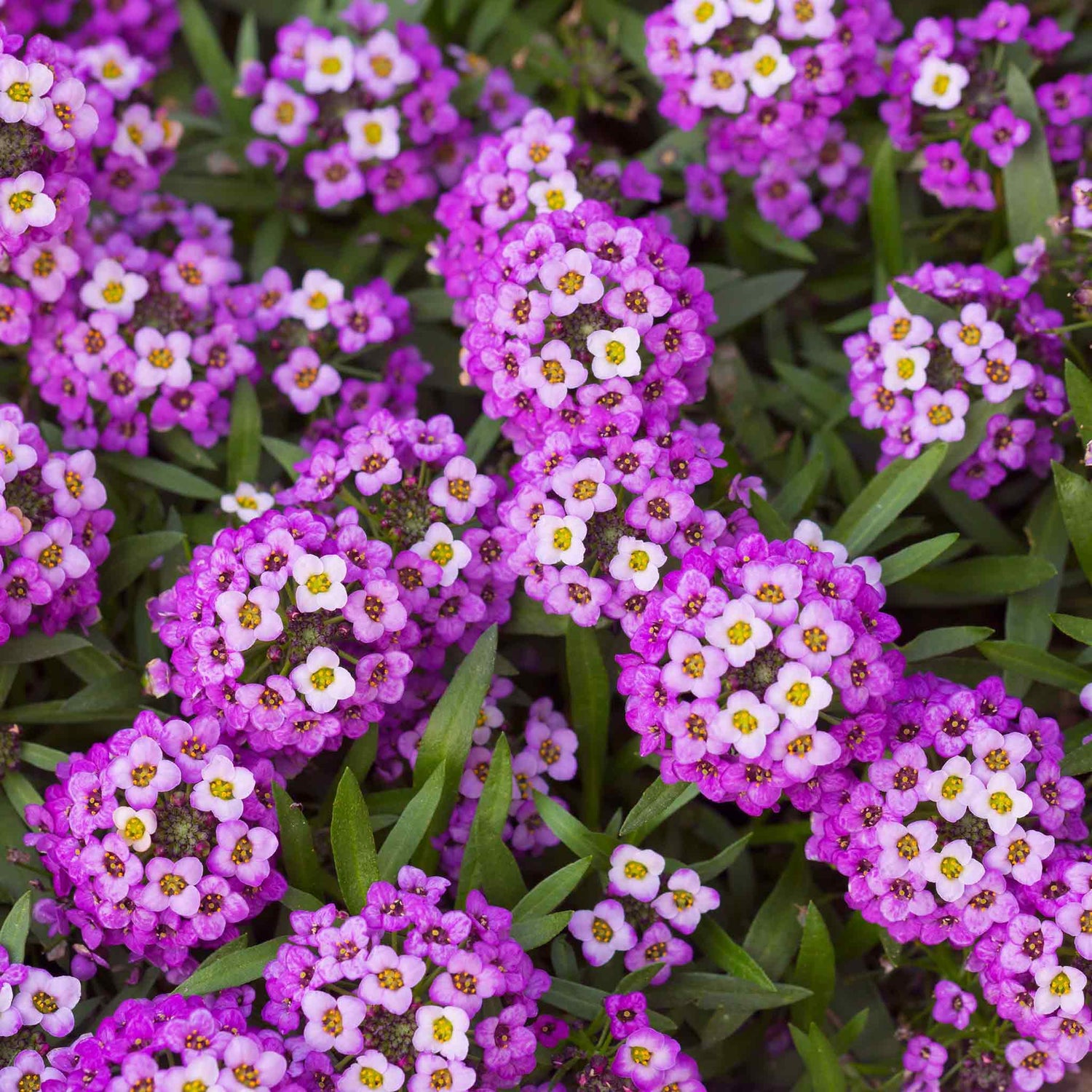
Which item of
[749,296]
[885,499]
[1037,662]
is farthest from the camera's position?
[749,296]

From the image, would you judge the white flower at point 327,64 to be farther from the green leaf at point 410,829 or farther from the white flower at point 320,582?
the green leaf at point 410,829

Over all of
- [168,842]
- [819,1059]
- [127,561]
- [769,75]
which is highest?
[769,75]

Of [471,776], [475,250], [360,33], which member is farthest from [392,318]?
[471,776]

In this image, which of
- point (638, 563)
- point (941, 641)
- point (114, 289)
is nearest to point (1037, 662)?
point (941, 641)

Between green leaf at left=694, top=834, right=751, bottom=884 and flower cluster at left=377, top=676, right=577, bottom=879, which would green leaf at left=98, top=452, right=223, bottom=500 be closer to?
flower cluster at left=377, top=676, right=577, bottom=879

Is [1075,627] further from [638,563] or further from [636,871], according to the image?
[636,871]
